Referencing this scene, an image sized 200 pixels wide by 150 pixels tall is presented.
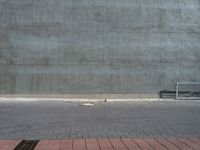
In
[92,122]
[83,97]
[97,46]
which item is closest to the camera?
[92,122]

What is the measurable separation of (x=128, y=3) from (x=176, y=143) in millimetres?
12628

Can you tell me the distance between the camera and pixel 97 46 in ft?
67.7

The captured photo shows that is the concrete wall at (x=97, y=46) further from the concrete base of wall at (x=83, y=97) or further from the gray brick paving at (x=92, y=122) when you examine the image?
the gray brick paving at (x=92, y=122)

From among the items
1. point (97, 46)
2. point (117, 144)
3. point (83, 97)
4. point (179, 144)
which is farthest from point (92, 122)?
point (97, 46)

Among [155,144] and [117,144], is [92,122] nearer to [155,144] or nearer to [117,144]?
[117,144]

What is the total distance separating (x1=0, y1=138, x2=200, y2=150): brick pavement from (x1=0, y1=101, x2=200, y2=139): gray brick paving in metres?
0.60

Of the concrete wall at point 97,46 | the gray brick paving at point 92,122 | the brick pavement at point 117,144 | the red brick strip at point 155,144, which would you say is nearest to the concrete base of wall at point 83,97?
the concrete wall at point 97,46

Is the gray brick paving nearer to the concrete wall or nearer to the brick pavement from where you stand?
the brick pavement

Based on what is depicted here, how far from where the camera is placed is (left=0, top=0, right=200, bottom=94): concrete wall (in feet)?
66.7

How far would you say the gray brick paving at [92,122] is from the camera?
411 inches

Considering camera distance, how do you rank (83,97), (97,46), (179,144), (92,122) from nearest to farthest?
1. (179,144)
2. (92,122)
3. (83,97)
4. (97,46)

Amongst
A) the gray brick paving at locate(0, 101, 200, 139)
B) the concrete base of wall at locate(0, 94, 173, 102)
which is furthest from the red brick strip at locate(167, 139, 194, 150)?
the concrete base of wall at locate(0, 94, 173, 102)

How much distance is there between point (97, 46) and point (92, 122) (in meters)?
8.63

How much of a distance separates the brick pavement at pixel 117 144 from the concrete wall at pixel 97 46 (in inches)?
436
